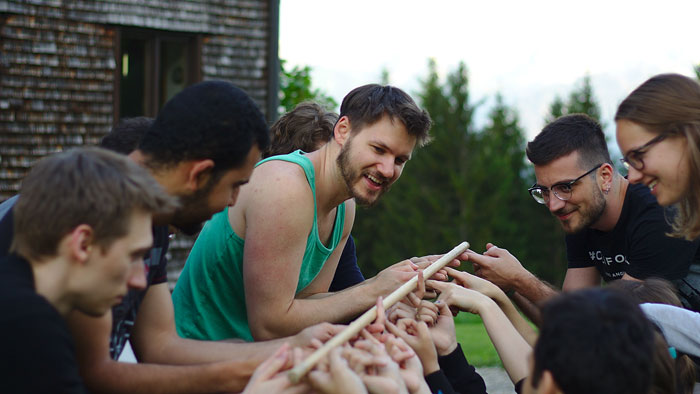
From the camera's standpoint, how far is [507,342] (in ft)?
9.49

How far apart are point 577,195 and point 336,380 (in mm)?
2356

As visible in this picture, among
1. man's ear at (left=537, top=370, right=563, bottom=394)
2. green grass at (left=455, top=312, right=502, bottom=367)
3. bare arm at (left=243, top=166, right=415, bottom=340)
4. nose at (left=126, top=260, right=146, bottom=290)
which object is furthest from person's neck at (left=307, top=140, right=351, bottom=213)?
green grass at (left=455, top=312, right=502, bottom=367)

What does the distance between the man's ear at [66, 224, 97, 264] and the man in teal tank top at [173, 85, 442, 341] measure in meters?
1.10

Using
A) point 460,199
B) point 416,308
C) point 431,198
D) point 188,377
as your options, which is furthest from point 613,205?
point 460,199

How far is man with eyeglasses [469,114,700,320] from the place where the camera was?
376 cm

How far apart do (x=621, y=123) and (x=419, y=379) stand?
A: 4.78 ft

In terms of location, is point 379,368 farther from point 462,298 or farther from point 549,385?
point 462,298

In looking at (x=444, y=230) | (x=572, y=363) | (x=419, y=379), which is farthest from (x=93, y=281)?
(x=444, y=230)

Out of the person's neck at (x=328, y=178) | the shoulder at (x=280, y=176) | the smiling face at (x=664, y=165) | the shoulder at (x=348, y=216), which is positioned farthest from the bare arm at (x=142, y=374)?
the smiling face at (x=664, y=165)

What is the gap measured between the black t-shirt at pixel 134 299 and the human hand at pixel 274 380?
538mm

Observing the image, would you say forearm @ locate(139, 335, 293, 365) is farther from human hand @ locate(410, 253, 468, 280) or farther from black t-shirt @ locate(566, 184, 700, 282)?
black t-shirt @ locate(566, 184, 700, 282)

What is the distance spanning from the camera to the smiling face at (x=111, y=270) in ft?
6.43

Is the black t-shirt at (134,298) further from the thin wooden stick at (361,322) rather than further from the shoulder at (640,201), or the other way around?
the shoulder at (640,201)

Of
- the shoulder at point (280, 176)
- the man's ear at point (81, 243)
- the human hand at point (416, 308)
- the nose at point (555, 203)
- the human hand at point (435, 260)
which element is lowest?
the human hand at point (416, 308)
